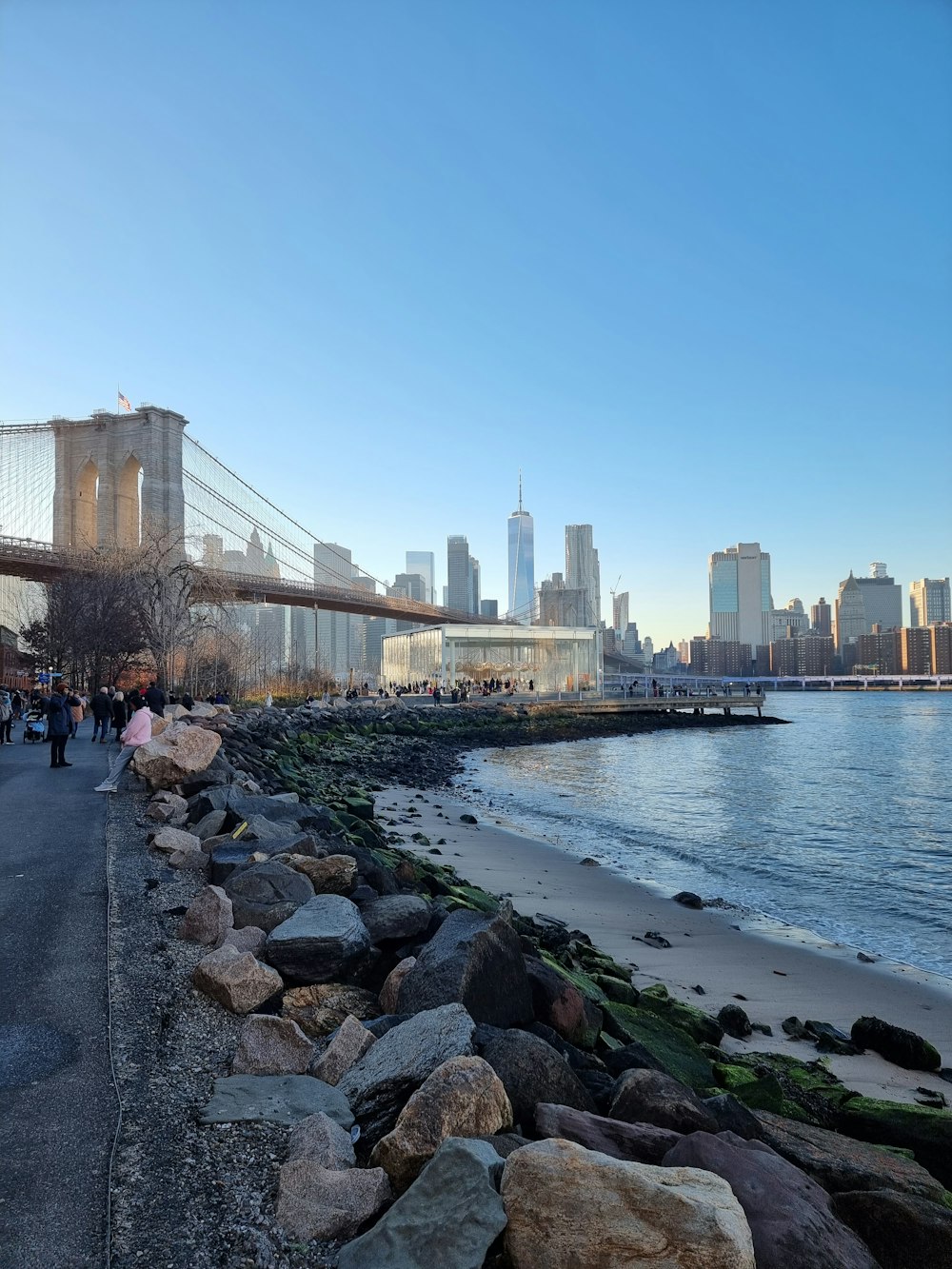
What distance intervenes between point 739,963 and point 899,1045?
2.63m

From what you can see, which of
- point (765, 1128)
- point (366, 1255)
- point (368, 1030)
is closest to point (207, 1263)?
point (366, 1255)

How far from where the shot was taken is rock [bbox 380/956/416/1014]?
4.78 m

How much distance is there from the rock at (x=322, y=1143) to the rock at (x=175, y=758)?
840 cm

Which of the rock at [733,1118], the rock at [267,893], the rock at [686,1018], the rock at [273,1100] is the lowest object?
the rock at [686,1018]

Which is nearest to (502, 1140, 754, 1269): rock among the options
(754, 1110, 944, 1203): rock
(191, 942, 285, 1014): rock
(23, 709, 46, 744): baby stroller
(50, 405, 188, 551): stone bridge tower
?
(754, 1110, 944, 1203): rock

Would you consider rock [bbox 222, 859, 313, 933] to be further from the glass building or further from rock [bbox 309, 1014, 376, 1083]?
the glass building

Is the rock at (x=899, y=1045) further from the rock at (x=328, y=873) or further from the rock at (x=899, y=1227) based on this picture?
the rock at (x=328, y=873)

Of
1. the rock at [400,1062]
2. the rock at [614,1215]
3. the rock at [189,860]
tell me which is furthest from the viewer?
the rock at [189,860]

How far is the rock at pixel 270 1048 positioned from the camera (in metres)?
4.00

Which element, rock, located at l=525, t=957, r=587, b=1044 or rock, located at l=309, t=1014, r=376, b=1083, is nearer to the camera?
rock, located at l=309, t=1014, r=376, b=1083

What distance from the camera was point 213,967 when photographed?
15.7 ft

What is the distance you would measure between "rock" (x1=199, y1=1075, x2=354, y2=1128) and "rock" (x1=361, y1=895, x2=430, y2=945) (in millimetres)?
1828

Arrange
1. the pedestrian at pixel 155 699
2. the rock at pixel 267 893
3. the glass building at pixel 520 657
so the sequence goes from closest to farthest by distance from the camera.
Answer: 1. the rock at pixel 267 893
2. the pedestrian at pixel 155 699
3. the glass building at pixel 520 657

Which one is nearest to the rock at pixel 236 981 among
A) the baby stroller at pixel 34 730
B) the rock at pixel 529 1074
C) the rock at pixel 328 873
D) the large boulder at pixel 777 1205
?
the rock at pixel 529 1074
